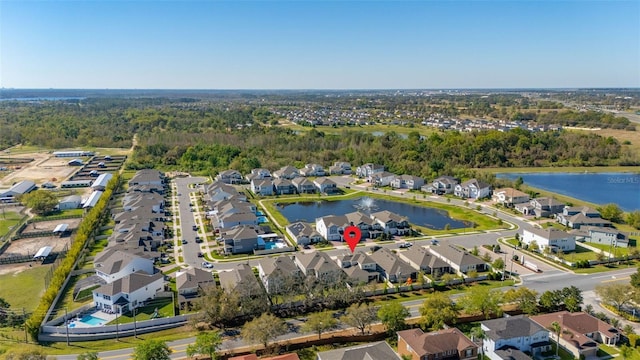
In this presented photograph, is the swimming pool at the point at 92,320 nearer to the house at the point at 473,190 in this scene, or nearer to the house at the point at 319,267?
the house at the point at 319,267

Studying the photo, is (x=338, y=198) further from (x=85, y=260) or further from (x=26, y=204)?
(x=26, y=204)

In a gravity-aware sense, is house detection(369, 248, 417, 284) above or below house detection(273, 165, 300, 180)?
below

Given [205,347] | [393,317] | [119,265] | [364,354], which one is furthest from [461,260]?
[119,265]

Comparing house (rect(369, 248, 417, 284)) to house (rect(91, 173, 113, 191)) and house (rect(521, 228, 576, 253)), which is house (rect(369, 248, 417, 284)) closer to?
house (rect(521, 228, 576, 253))

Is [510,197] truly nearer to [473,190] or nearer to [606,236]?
[473,190]

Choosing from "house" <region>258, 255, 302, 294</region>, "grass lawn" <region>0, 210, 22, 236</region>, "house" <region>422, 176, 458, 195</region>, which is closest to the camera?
"house" <region>258, 255, 302, 294</region>

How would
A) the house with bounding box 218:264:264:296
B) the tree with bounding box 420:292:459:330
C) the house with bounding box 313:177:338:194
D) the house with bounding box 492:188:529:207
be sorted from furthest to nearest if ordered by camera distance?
the house with bounding box 313:177:338:194 → the house with bounding box 492:188:529:207 → the house with bounding box 218:264:264:296 → the tree with bounding box 420:292:459:330

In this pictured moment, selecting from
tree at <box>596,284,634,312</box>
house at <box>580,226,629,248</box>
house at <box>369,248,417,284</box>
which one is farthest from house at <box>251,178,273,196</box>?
tree at <box>596,284,634,312</box>
